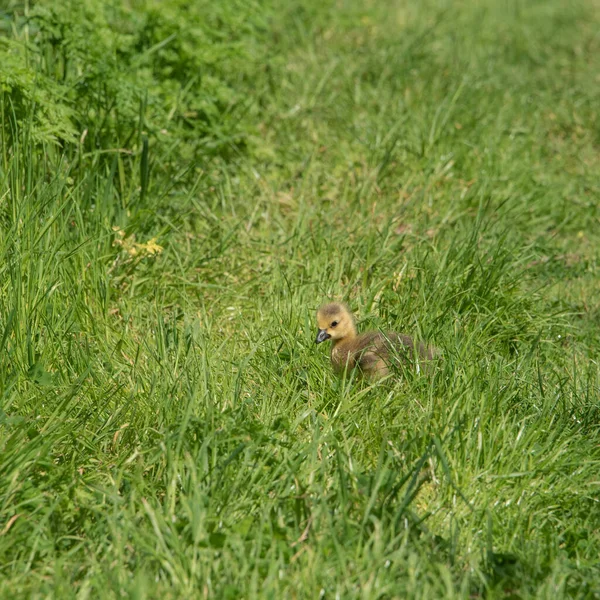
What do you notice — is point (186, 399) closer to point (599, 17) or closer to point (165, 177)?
point (165, 177)

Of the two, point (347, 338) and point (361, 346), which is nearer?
point (361, 346)

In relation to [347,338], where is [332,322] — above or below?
above

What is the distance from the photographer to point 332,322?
4895mm

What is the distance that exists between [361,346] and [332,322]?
0.67 ft

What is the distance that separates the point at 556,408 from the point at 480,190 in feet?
8.78

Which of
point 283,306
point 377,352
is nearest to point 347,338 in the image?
point 377,352

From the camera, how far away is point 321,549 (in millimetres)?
3418

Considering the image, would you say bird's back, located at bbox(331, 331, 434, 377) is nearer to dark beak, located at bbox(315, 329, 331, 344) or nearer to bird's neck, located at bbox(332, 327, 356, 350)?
bird's neck, located at bbox(332, 327, 356, 350)

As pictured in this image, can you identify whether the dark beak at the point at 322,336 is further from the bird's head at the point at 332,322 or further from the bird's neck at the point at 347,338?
the bird's neck at the point at 347,338

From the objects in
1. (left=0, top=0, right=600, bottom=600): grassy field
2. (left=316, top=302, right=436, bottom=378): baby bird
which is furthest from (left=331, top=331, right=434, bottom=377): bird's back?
(left=0, top=0, right=600, bottom=600): grassy field

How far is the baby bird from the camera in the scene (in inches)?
181

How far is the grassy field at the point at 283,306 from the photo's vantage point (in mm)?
3500

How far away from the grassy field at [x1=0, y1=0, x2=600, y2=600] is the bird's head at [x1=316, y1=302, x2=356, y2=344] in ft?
0.41

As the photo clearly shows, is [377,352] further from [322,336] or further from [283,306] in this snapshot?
[283,306]
